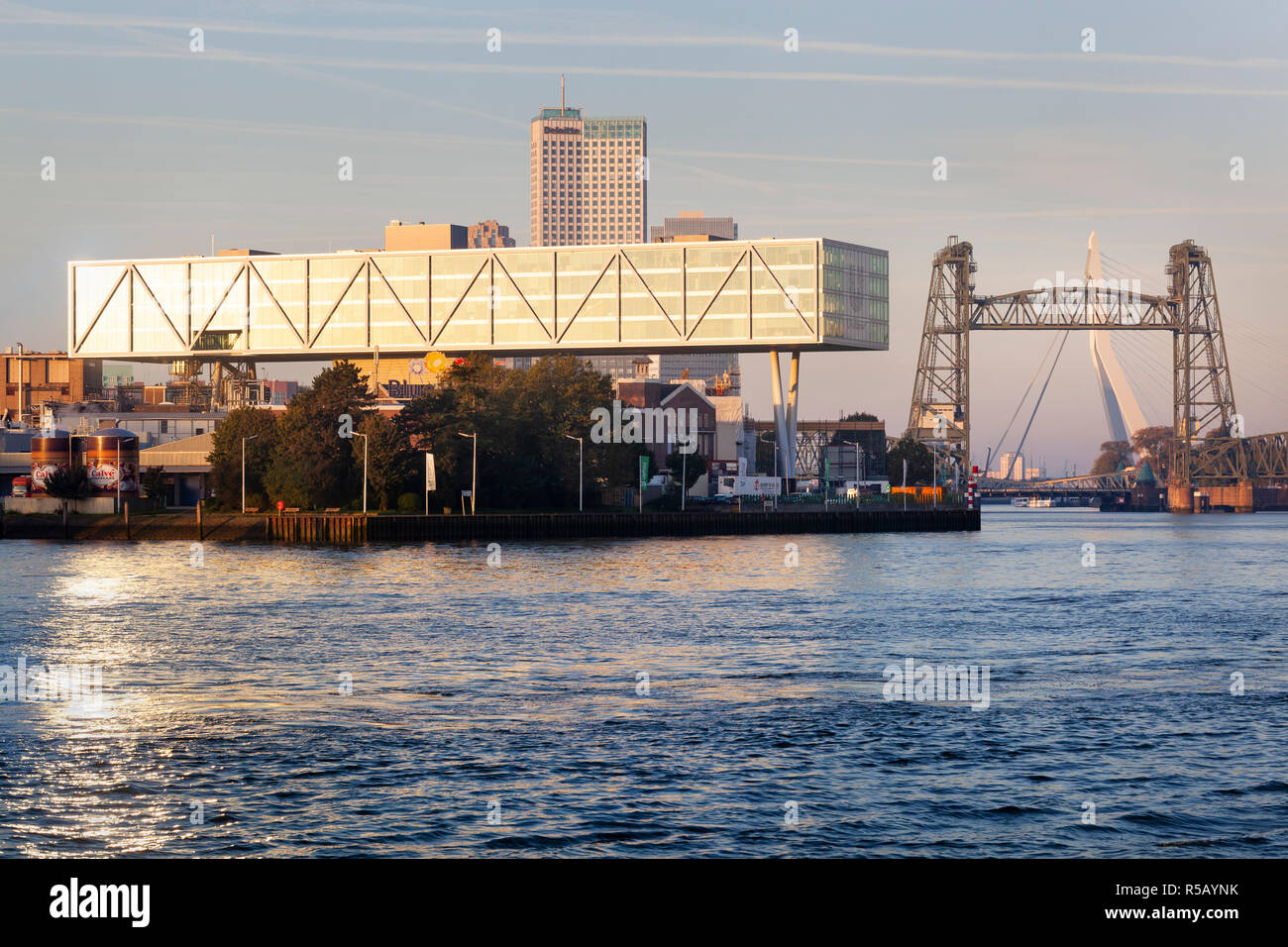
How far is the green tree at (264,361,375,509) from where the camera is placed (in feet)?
373

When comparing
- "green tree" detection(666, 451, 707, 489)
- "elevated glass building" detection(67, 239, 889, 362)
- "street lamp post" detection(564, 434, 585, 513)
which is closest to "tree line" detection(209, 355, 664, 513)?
"street lamp post" detection(564, 434, 585, 513)

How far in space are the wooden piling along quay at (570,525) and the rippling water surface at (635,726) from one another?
1677 inches

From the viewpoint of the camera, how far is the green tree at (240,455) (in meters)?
122

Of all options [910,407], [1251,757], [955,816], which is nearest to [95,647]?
[955,816]

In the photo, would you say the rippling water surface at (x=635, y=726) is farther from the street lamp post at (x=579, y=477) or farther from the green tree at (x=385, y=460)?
the street lamp post at (x=579, y=477)

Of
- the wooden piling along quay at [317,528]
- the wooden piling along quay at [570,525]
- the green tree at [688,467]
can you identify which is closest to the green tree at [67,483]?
the wooden piling along quay at [317,528]

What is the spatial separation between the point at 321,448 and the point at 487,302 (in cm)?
3689

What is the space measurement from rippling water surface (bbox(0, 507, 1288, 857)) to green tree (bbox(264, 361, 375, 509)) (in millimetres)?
52050

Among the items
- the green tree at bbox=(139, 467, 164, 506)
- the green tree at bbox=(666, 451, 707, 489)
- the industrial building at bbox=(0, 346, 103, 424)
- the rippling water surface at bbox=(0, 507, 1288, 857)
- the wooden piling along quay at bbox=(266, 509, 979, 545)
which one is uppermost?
the industrial building at bbox=(0, 346, 103, 424)

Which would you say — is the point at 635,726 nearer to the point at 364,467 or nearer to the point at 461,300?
the point at 364,467

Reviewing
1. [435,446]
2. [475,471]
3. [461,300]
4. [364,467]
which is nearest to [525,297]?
[461,300]

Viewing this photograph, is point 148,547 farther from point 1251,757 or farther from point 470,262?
point 1251,757

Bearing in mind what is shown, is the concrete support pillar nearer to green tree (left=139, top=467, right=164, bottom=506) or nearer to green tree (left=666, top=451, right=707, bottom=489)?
green tree (left=666, top=451, right=707, bottom=489)
